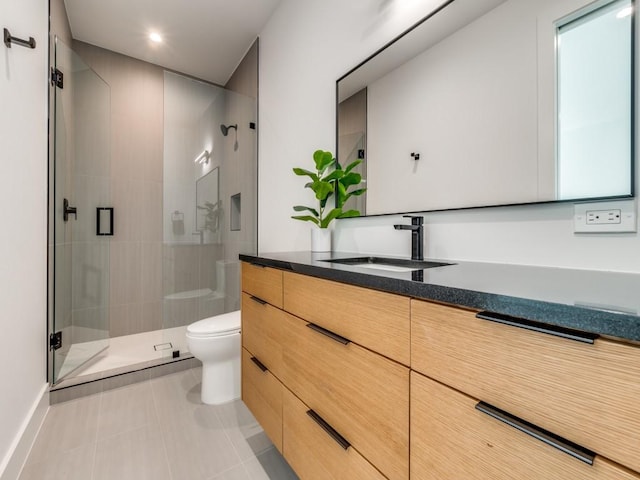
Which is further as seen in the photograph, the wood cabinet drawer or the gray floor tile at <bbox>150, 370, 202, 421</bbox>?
the gray floor tile at <bbox>150, 370, 202, 421</bbox>

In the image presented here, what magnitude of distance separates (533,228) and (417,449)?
71 centimetres

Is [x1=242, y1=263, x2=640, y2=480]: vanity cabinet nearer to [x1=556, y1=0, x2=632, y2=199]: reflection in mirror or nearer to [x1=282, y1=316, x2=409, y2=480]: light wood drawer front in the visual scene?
[x1=282, y1=316, x2=409, y2=480]: light wood drawer front

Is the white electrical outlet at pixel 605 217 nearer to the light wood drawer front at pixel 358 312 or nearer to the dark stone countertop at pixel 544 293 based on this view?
the dark stone countertop at pixel 544 293

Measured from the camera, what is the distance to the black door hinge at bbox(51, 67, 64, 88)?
1.94 metres

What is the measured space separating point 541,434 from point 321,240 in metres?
1.27

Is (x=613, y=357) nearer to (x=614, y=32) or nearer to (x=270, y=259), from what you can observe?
(x=614, y=32)

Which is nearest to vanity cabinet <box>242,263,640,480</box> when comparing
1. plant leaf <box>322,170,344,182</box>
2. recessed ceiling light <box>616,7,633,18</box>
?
plant leaf <box>322,170,344,182</box>

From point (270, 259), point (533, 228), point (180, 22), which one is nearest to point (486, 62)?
point (533, 228)

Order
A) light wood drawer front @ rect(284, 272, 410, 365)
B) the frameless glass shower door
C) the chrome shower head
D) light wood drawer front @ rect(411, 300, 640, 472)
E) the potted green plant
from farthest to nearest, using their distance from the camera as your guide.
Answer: the chrome shower head
the frameless glass shower door
the potted green plant
light wood drawer front @ rect(284, 272, 410, 365)
light wood drawer front @ rect(411, 300, 640, 472)

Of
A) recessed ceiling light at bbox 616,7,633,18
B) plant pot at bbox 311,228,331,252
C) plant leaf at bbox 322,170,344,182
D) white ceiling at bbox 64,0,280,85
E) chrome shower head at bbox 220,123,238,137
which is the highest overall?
white ceiling at bbox 64,0,280,85

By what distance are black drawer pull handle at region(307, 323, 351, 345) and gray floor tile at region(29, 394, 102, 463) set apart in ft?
4.71

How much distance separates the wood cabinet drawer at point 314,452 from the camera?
2.64ft

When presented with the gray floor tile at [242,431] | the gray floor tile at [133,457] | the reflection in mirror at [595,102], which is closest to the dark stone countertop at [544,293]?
the reflection in mirror at [595,102]

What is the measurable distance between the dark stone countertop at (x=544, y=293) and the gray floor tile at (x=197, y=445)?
3.79 feet
